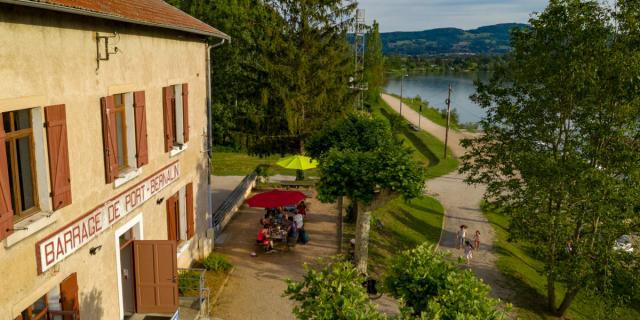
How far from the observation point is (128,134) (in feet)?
34.7

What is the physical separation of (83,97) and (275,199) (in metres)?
9.31

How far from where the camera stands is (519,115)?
1730cm

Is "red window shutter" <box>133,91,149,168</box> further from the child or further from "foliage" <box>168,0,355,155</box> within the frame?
"foliage" <box>168,0,355,155</box>

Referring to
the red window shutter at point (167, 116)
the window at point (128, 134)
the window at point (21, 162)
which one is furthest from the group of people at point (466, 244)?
the window at point (21, 162)

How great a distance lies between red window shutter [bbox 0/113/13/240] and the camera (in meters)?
6.46

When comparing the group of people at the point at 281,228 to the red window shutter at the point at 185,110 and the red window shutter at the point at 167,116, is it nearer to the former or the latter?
the red window shutter at the point at 185,110

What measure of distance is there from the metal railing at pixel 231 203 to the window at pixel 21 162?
1018 cm

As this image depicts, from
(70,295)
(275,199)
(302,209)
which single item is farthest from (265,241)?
(70,295)

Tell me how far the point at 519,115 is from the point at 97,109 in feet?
45.4

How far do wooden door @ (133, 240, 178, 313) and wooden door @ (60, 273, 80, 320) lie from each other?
7.47ft

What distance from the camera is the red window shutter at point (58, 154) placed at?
7535 millimetres

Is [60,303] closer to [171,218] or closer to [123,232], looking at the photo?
[123,232]

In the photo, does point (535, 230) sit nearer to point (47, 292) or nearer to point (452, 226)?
point (452, 226)

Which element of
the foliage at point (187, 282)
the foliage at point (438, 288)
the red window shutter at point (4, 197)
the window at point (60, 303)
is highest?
the red window shutter at point (4, 197)
